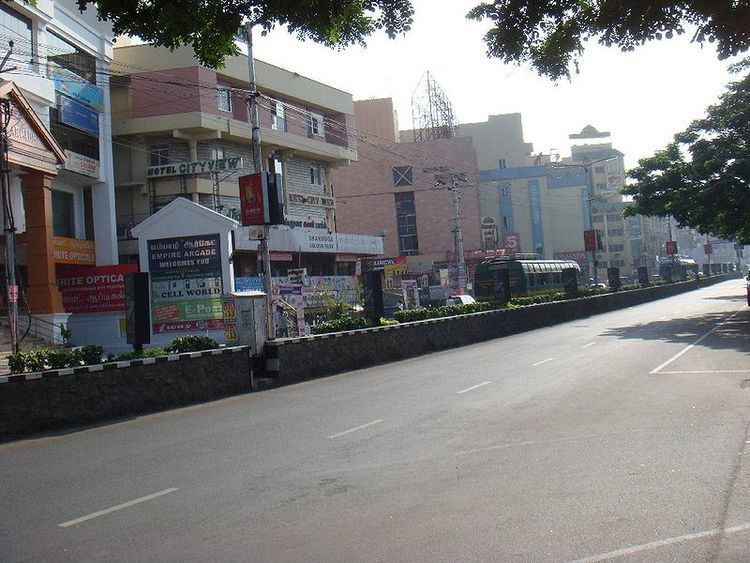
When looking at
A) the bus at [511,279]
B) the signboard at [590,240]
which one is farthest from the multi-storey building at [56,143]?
the signboard at [590,240]

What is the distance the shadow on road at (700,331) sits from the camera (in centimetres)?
1936

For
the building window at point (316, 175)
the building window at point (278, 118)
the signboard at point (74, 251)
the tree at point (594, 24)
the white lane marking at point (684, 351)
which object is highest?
the building window at point (278, 118)

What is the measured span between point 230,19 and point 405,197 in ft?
252

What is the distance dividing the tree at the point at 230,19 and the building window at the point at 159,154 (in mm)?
37056

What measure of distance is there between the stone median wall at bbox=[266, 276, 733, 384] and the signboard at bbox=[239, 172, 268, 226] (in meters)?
3.50

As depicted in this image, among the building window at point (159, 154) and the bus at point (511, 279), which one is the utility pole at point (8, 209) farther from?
the bus at point (511, 279)

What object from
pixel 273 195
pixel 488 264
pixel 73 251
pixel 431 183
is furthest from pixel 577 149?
pixel 273 195

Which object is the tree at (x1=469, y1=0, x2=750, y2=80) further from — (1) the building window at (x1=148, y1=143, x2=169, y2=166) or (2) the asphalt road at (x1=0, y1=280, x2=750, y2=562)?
(1) the building window at (x1=148, y1=143, x2=169, y2=166)

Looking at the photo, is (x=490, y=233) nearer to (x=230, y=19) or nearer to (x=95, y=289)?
(x=95, y=289)

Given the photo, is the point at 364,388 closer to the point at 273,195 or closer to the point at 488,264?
the point at 273,195

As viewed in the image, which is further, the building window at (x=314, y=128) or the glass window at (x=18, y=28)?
the building window at (x=314, y=128)

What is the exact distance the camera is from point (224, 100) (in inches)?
1608

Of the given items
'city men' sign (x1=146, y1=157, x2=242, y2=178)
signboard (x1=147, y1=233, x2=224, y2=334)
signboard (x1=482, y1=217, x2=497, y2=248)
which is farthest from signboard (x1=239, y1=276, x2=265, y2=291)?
signboard (x1=482, y1=217, x2=497, y2=248)

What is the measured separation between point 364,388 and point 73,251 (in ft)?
71.5
